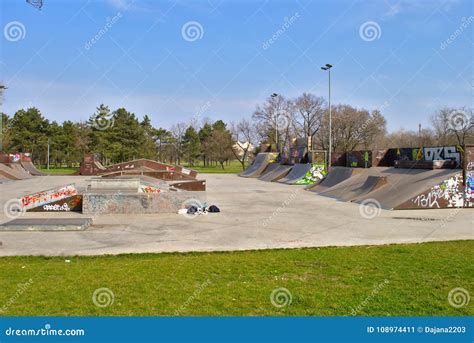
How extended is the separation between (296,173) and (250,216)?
2277 cm

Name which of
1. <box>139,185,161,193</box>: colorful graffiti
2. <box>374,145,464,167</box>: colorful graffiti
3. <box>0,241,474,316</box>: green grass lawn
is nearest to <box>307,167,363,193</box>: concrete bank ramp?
<box>374,145,464,167</box>: colorful graffiti

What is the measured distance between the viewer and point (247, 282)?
6156 millimetres

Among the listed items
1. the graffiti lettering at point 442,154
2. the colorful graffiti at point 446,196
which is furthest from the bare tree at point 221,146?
the colorful graffiti at point 446,196

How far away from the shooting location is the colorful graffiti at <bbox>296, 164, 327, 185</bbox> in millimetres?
33844

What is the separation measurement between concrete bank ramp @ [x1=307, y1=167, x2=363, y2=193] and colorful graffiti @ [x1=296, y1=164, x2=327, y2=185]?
198 inches

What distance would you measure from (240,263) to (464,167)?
48.6 ft

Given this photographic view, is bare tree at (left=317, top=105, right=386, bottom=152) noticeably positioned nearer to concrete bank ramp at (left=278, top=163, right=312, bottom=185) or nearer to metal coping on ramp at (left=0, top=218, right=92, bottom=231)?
concrete bank ramp at (left=278, top=163, right=312, bottom=185)

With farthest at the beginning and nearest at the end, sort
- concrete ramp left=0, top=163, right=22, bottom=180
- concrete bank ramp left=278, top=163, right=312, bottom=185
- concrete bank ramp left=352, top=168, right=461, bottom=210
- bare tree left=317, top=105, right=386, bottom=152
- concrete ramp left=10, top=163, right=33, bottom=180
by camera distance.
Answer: bare tree left=317, top=105, right=386, bottom=152
concrete ramp left=10, top=163, right=33, bottom=180
concrete ramp left=0, top=163, right=22, bottom=180
concrete bank ramp left=278, top=163, right=312, bottom=185
concrete bank ramp left=352, top=168, right=461, bottom=210

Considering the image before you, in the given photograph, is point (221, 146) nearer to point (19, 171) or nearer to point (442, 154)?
point (19, 171)

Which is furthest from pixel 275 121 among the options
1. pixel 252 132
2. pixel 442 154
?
pixel 442 154

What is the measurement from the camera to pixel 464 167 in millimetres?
17906

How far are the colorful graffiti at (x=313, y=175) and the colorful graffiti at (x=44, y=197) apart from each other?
852 inches

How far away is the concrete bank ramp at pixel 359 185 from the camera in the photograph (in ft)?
66.8

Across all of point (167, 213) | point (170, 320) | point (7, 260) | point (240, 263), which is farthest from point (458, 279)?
point (167, 213)
